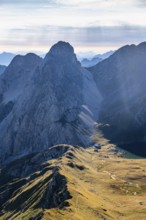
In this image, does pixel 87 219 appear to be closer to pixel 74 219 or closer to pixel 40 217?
pixel 74 219

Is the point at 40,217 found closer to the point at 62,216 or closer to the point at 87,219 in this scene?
the point at 62,216

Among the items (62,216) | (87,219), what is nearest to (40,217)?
(62,216)

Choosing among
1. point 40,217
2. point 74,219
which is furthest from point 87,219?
point 40,217
